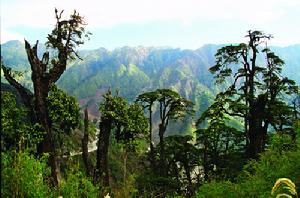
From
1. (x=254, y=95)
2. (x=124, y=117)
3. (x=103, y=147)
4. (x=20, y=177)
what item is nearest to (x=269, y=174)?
(x=20, y=177)

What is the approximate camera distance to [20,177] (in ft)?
26.9

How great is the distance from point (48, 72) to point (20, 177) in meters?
15.1

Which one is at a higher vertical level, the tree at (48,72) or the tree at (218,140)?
the tree at (48,72)

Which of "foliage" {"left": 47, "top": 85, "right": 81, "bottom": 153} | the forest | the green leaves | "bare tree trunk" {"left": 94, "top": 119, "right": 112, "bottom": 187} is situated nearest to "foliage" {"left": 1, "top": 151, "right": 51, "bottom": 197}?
the forest

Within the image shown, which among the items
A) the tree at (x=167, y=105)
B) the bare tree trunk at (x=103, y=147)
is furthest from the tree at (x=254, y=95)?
the bare tree trunk at (x=103, y=147)

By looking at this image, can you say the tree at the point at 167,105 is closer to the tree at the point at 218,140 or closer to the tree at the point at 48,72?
the tree at the point at 218,140

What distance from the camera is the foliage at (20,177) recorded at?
7852mm

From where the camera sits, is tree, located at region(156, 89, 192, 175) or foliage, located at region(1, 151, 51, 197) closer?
foliage, located at region(1, 151, 51, 197)

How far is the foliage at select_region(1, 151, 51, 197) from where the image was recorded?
25.8 feet

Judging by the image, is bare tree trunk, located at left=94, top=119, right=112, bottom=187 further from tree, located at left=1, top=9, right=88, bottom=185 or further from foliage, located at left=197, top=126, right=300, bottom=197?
foliage, located at left=197, top=126, right=300, bottom=197

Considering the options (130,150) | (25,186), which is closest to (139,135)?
(130,150)

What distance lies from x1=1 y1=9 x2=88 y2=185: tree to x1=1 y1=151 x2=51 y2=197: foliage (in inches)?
456

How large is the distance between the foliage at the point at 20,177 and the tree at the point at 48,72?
38.0 ft

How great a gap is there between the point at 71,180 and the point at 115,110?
12.8 m
